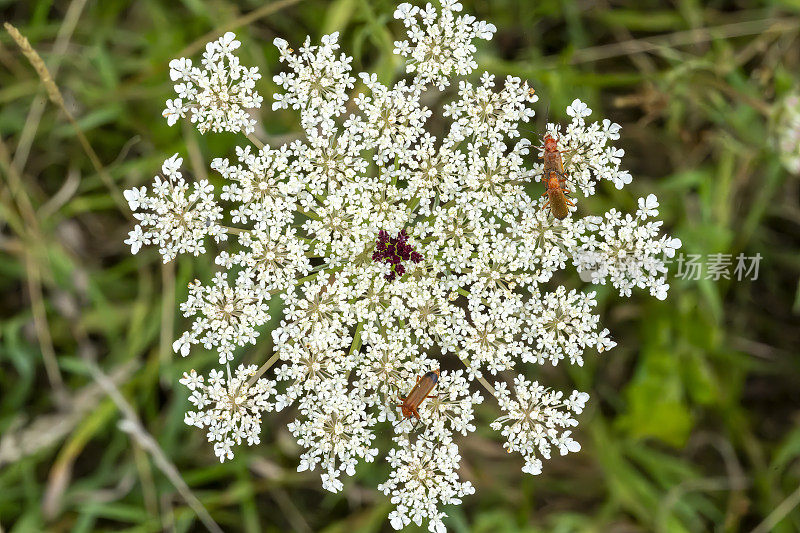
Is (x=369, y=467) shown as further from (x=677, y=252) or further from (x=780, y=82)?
(x=780, y=82)

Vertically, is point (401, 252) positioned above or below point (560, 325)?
above

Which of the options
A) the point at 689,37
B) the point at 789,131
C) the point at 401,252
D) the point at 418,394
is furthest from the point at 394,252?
the point at 689,37

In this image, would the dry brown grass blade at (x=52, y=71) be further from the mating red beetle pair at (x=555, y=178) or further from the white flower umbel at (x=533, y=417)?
the white flower umbel at (x=533, y=417)

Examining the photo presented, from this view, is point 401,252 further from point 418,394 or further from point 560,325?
point 560,325

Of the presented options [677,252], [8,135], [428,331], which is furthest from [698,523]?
[8,135]

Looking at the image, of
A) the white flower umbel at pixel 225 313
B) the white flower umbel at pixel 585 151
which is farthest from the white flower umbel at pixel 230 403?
the white flower umbel at pixel 585 151

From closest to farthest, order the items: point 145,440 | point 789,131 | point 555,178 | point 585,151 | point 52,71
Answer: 1. point 555,178
2. point 585,151
3. point 145,440
4. point 789,131
5. point 52,71

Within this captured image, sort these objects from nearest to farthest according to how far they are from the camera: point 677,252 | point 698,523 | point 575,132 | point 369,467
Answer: point 575,132 < point 677,252 < point 369,467 < point 698,523
